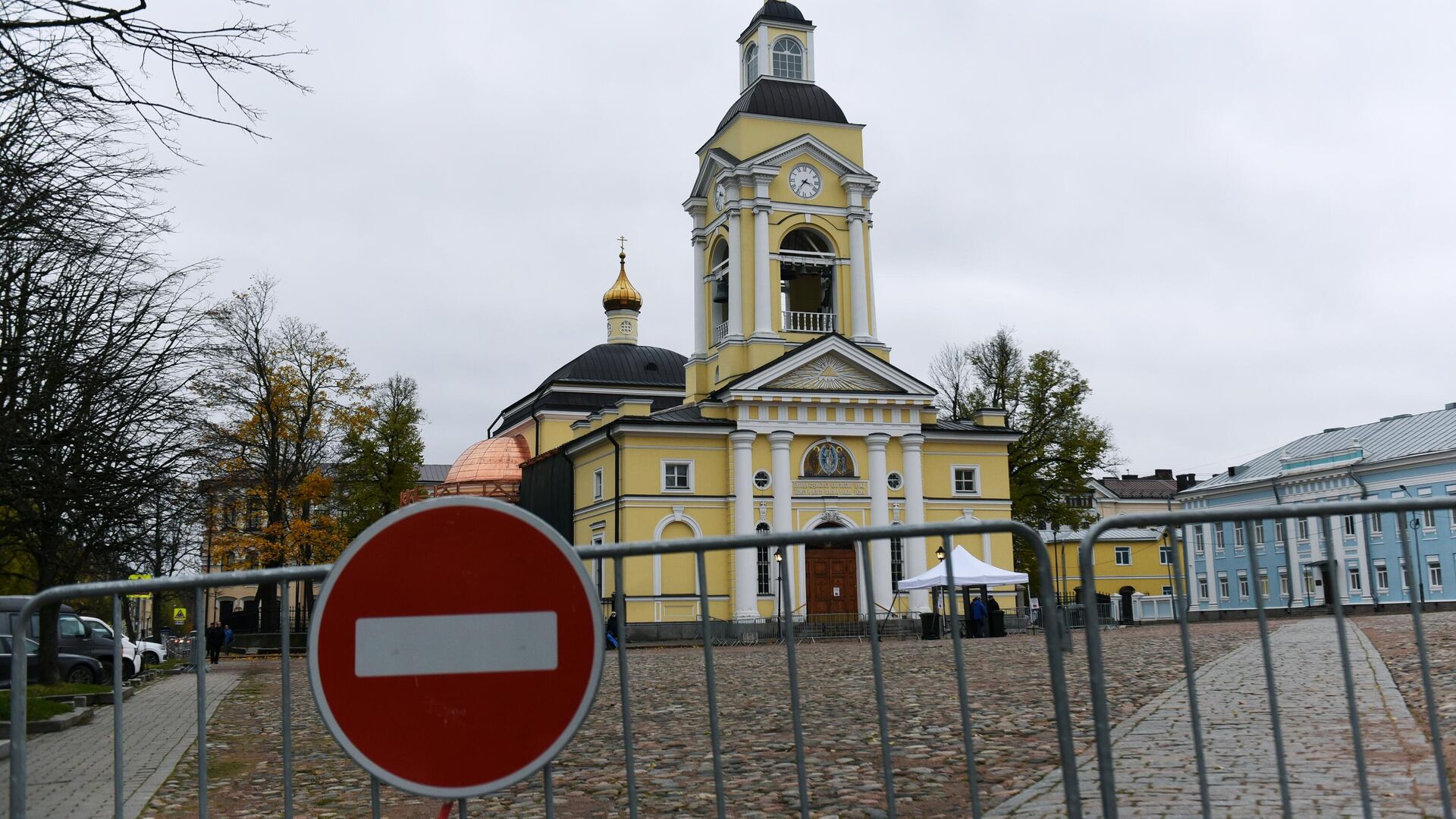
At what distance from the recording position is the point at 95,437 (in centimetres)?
1708

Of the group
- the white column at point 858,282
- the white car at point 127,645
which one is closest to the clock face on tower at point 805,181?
the white column at point 858,282

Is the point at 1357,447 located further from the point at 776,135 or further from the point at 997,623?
the point at 997,623

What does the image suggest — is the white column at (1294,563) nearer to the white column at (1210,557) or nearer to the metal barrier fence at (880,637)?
the metal barrier fence at (880,637)

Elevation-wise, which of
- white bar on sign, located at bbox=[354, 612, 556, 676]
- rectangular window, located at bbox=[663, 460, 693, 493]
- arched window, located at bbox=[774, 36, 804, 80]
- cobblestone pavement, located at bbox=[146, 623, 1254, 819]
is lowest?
cobblestone pavement, located at bbox=[146, 623, 1254, 819]

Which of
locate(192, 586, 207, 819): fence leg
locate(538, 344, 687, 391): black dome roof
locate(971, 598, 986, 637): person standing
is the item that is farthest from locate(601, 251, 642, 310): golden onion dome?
locate(192, 586, 207, 819): fence leg

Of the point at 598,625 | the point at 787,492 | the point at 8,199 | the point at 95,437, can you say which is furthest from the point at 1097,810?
the point at 787,492

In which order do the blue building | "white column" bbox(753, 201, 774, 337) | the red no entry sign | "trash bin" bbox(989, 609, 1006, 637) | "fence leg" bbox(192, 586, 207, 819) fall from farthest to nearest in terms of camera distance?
"white column" bbox(753, 201, 774, 337)
"trash bin" bbox(989, 609, 1006, 637)
the blue building
"fence leg" bbox(192, 586, 207, 819)
the red no entry sign

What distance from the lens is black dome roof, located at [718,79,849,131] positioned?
4691cm

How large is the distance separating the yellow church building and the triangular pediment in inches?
2.3

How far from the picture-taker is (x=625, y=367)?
6975 centimetres

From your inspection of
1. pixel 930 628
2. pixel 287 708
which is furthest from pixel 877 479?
pixel 287 708

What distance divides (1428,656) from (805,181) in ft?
140

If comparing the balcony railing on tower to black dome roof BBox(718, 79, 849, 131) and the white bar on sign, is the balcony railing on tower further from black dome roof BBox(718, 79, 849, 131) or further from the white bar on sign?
the white bar on sign

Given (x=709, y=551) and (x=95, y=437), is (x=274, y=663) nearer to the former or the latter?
(x=709, y=551)
